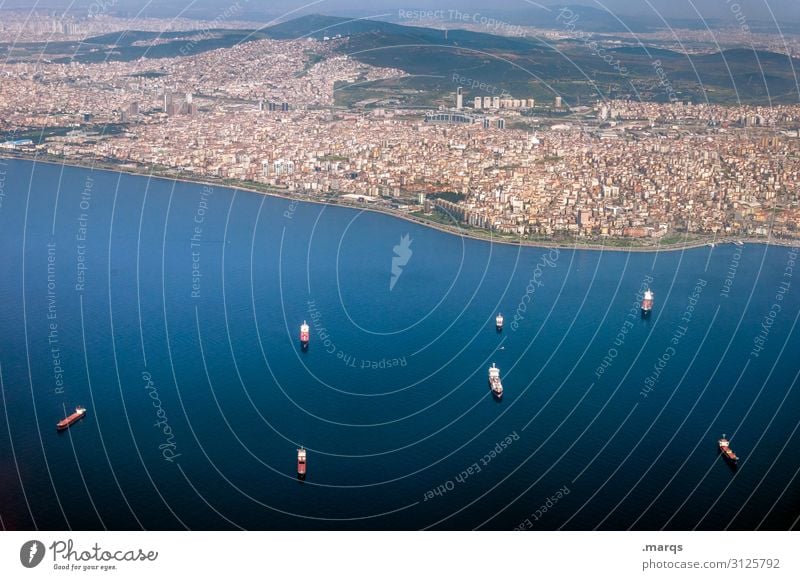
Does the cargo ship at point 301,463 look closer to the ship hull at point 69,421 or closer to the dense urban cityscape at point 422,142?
the ship hull at point 69,421

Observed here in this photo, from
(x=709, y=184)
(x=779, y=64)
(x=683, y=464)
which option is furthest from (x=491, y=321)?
(x=779, y=64)

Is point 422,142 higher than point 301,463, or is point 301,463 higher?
point 422,142

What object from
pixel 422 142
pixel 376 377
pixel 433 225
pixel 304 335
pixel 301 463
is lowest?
pixel 301 463

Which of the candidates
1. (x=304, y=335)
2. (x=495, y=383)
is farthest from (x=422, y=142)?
(x=495, y=383)

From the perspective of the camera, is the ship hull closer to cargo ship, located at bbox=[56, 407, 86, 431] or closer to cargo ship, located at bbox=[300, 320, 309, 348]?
cargo ship, located at bbox=[56, 407, 86, 431]

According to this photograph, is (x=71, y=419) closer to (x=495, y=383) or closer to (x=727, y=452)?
(x=495, y=383)

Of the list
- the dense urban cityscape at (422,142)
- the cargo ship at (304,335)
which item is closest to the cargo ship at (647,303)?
the dense urban cityscape at (422,142)

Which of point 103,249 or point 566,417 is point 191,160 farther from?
point 566,417
